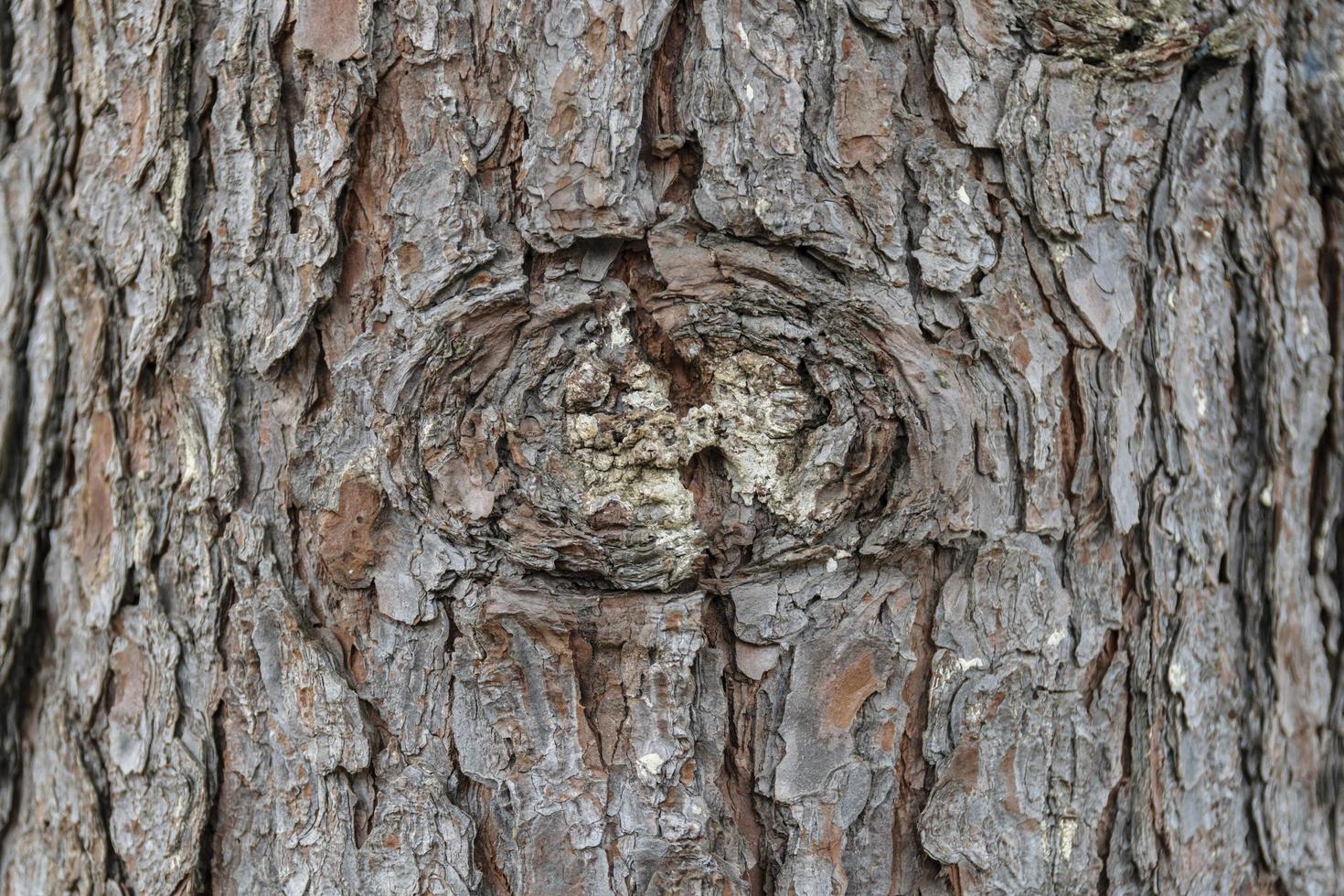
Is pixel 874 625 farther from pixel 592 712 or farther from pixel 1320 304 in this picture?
pixel 1320 304

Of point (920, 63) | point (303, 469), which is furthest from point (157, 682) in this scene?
point (920, 63)

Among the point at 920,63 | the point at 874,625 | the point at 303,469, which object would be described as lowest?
the point at 874,625

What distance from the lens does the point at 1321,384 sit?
3.91 feet

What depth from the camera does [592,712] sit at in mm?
1178

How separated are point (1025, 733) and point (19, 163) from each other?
1.52 m

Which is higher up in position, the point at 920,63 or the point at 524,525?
the point at 920,63

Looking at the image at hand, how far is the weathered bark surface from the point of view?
1122 mm

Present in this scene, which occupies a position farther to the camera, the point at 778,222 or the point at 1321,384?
the point at 1321,384

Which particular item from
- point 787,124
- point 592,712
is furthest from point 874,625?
point 787,124

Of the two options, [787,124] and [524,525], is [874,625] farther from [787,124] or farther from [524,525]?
[787,124]

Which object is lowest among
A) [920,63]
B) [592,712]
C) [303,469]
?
[592,712]

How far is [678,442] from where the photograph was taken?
1134 mm

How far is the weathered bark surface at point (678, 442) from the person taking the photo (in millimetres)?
1122

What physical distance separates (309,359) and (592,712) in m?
0.59
